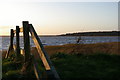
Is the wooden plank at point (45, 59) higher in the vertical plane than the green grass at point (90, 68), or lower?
higher

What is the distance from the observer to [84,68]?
6.58 m

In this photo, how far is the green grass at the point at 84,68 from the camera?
19.3 feet

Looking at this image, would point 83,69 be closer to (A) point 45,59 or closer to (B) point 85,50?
(A) point 45,59

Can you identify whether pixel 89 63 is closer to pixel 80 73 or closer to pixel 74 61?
pixel 74 61

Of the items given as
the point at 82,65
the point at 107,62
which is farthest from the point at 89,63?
the point at 107,62

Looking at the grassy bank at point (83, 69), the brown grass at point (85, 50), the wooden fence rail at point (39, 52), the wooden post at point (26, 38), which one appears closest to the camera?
the wooden fence rail at point (39, 52)

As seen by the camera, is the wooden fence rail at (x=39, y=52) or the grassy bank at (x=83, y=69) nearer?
the wooden fence rail at (x=39, y=52)

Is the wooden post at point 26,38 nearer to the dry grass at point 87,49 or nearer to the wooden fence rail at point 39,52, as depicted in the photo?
the wooden fence rail at point 39,52

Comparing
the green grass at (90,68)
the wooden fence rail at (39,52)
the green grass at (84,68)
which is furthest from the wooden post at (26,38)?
the green grass at (90,68)

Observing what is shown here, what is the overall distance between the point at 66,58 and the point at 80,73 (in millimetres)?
1885

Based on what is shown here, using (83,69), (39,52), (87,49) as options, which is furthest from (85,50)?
(39,52)

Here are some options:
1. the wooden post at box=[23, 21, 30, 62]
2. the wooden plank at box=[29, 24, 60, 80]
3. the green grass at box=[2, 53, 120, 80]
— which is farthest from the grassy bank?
the wooden plank at box=[29, 24, 60, 80]

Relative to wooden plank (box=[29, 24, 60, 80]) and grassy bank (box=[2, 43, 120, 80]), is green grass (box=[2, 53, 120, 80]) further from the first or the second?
wooden plank (box=[29, 24, 60, 80])

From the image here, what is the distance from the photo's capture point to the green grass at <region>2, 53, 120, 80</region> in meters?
5.89
